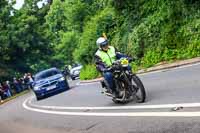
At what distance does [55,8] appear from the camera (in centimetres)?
7050

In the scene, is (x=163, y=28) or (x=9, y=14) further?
(x=9, y=14)

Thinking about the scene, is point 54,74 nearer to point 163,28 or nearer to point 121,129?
point 163,28

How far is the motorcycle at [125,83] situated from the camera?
37.9 ft

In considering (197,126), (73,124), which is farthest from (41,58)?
(197,126)

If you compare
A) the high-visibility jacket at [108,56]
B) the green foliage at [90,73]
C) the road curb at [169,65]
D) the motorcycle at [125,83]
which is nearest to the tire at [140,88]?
the motorcycle at [125,83]

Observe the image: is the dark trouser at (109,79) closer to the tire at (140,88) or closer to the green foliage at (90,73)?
the tire at (140,88)

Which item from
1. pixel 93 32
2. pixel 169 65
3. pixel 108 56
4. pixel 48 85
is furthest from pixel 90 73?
pixel 108 56

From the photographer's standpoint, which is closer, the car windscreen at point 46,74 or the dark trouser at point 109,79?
the dark trouser at point 109,79

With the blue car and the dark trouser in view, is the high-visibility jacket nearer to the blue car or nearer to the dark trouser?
the dark trouser

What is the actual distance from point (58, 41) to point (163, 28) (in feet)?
169

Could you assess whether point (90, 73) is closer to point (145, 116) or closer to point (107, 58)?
point (107, 58)

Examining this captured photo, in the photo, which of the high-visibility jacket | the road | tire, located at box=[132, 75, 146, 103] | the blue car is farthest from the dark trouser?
the blue car

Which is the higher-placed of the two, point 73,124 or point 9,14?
point 9,14

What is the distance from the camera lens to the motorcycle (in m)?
11.5
